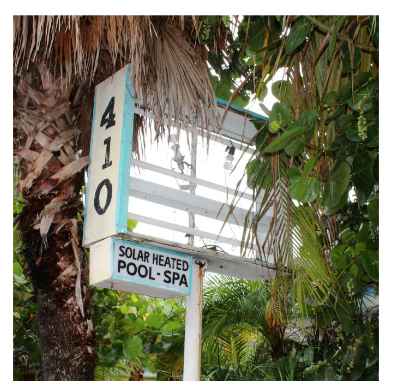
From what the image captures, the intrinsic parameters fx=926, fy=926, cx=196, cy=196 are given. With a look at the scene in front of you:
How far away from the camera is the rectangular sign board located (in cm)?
561

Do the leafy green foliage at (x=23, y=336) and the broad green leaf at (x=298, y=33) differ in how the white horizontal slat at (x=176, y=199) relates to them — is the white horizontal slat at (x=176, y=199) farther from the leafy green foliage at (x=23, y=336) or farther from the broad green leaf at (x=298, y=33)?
the leafy green foliage at (x=23, y=336)

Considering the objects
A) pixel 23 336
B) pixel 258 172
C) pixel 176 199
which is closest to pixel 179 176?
pixel 176 199

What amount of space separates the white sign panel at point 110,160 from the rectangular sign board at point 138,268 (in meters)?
0.11

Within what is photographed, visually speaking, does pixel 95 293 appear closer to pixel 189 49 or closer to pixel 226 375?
pixel 226 375

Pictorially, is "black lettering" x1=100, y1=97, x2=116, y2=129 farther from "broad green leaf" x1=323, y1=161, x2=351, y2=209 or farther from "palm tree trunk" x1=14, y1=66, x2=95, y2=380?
"broad green leaf" x1=323, y1=161, x2=351, y2=209

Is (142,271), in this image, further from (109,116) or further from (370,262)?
(370,262)

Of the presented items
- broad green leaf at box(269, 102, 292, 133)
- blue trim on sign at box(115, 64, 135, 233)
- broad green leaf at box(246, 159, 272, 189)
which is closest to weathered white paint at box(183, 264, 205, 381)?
blue trim on sign at box(115, 64, 135, 233)

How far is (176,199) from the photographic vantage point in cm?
637

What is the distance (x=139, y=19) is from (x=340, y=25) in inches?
54.4

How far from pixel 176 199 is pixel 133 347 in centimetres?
216

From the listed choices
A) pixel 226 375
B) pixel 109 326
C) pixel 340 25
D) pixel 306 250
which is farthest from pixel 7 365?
pixel 109 326

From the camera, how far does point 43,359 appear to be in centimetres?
573

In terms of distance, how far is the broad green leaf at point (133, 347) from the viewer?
799 cm

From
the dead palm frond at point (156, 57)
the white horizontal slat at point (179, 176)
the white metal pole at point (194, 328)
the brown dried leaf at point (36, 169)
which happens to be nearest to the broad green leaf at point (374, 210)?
the dead palm frond at point (156, 57)
